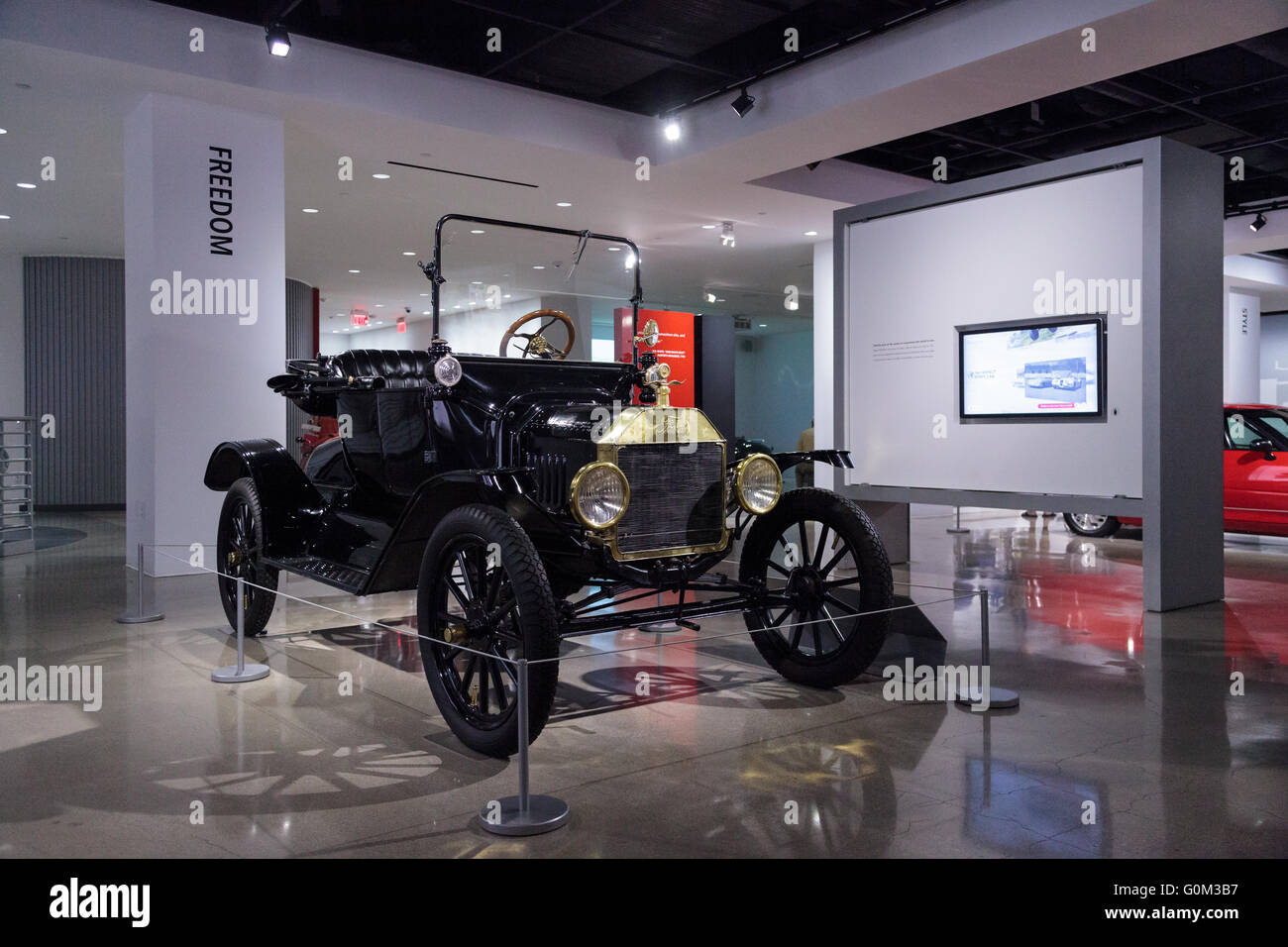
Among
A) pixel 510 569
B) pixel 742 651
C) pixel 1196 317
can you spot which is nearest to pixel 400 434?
pixel 510 569

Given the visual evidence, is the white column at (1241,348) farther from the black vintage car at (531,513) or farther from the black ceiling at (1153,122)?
the black vintage car at (531,513)

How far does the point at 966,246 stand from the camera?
22.0ft

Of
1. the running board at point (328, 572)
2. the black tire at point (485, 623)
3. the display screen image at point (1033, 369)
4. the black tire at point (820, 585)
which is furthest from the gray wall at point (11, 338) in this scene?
the black tire at point (820, 585)

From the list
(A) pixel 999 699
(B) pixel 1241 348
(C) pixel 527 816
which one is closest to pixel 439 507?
(C) pixel 527 816

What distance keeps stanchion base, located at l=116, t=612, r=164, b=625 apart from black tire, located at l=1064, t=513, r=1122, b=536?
7.88 meters

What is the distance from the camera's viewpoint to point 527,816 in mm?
2484

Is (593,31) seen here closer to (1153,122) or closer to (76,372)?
(1153,122)

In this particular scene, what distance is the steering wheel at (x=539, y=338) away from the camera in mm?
4480

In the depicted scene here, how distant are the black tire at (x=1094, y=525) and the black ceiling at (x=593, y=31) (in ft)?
17.0

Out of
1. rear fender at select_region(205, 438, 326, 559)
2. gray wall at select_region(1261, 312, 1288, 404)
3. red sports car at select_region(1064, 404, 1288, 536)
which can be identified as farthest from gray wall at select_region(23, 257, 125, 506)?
gray wall at select_region(1261, 312, 1288, 404)

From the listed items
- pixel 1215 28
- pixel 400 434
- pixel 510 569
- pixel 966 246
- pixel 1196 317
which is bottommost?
pixel 510 569
